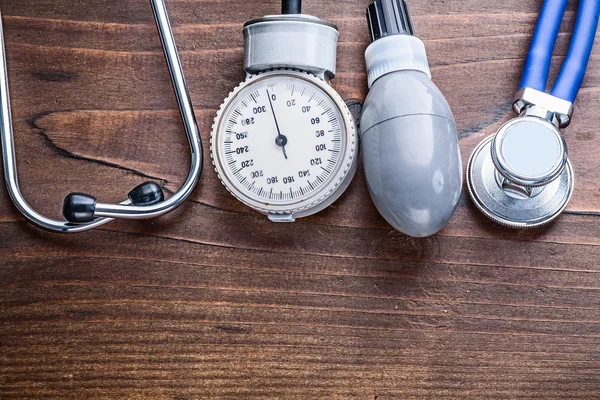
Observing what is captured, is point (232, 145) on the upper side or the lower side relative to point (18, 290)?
upper

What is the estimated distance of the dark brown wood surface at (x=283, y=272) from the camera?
2.24ft

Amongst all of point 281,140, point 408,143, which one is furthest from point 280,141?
point 408,143

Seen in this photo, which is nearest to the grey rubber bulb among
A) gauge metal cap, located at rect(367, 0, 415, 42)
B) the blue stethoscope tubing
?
gauge metal cap, located at rect(367, 0, 415, 42)

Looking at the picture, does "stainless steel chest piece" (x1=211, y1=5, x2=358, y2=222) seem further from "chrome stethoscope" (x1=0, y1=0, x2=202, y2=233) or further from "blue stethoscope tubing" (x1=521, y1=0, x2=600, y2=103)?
"blue stethoscope tubing" (x1=521, y1=0, x2=600, y2=103)

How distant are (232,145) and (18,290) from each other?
0.27m

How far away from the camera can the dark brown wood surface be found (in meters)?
0.68

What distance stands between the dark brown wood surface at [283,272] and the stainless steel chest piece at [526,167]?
0.02m

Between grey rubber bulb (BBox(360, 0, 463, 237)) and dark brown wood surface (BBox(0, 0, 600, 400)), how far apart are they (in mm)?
65

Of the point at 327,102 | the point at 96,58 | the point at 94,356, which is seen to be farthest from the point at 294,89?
the point at 94,356

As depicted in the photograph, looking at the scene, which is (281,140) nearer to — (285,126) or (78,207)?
(285,126)

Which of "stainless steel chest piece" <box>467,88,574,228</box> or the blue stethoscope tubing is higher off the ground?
the blue stethoscope tubing

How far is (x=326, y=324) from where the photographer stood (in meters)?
0.69

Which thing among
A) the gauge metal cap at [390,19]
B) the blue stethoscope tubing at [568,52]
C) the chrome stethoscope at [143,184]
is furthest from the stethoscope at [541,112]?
the chrome stethoscope at [143,184]

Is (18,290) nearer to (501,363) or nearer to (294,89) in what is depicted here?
(294,89)
